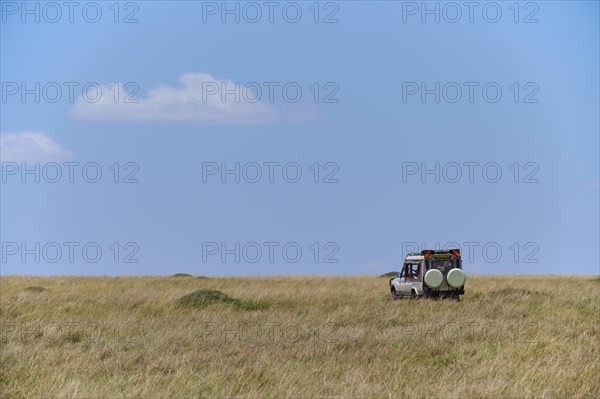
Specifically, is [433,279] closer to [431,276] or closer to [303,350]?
[431,276]

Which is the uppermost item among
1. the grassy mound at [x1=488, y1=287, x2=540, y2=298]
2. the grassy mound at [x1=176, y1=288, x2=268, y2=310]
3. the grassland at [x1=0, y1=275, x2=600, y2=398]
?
the grassland at [x1=0, y1=275, x2=600, y2=398]

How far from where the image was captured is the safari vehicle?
28.2 meters

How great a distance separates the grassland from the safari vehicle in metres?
2.74

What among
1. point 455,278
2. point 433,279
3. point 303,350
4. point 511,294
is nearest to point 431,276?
point 433,279

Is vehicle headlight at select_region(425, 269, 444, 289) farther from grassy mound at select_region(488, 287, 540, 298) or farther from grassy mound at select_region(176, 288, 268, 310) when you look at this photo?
grassy mound at select_region(176, 288, 268, 310)

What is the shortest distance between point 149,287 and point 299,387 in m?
26.0

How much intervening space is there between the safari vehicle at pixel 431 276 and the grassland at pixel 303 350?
2739mm

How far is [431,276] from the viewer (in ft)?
92.5

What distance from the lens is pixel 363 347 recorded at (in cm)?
1463

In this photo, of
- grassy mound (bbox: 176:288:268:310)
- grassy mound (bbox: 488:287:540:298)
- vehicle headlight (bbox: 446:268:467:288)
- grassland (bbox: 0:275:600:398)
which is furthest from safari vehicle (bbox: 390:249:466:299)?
grassy mound (bbox: 176:288:268:310)

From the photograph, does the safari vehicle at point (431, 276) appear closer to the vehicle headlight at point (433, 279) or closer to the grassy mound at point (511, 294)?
the vehicle headlight at point (433, 279)

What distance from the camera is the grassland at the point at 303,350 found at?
10.9 m

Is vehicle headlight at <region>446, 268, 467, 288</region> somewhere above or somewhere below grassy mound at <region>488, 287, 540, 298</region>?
above

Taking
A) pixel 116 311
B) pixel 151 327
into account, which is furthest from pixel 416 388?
pixel 116 311
